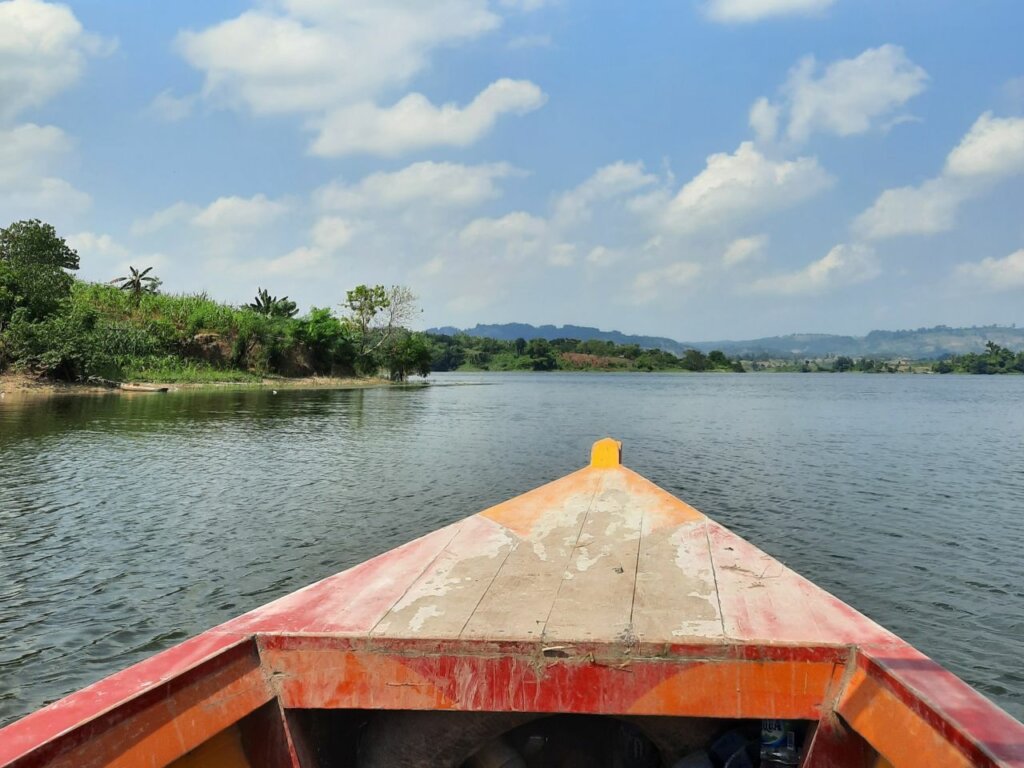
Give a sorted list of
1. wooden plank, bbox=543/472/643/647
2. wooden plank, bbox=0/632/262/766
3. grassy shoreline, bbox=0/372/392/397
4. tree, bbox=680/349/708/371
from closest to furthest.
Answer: wooden plank, bbox=0/632/262/766 → wooden plank, bbox=543/472/643/647 → grassy shoreline, bbox=0/372/392/397 → tree, bbox=680/349/708/371

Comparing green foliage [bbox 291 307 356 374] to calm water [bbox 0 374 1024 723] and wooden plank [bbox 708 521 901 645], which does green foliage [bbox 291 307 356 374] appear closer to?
calm water [bbox 0 374 1024 723]

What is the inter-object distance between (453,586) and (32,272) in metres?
42.7

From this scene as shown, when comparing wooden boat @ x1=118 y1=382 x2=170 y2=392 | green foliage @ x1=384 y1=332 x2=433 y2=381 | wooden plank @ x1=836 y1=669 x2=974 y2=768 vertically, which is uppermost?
green foliage @ x1=384 y1=332 x2=433 y2=381

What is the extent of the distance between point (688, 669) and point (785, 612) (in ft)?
2.14

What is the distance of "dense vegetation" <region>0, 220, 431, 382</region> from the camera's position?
34375 mm

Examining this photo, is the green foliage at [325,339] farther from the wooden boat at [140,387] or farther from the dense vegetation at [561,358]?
the dense vegetation at [561,358]

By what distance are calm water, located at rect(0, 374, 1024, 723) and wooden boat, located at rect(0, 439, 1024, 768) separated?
341 centimetres

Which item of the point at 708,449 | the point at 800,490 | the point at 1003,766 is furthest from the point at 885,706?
the point at 708,449

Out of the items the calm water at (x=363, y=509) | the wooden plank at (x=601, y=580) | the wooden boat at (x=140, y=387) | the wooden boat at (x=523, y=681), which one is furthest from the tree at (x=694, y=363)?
the wooden boat at (x=523, y=681)

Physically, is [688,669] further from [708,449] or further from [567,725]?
[708,449]

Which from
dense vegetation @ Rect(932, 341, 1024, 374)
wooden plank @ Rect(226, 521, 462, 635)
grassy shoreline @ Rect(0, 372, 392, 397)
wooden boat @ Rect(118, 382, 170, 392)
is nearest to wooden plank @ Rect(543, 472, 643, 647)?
wooden plank @ Rect(226, 521, 462, 635)

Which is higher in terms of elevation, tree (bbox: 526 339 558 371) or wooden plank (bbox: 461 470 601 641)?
tree (bbox: 526 339 558 371)

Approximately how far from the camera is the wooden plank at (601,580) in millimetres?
2988

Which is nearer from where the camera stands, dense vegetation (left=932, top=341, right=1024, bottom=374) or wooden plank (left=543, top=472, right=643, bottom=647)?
wooden plank (left=543, top=472, right=643, bottom=647)
